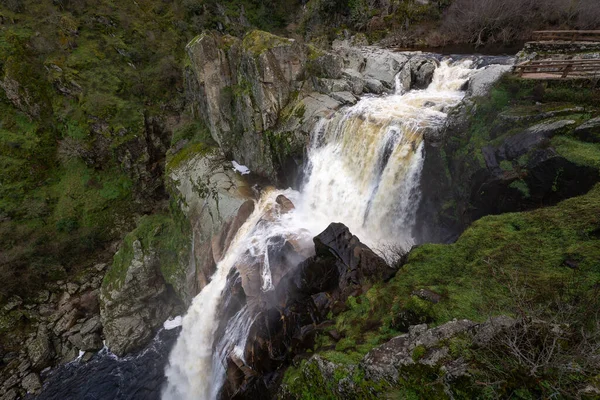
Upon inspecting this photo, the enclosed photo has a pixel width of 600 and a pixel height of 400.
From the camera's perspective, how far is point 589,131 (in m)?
9.54

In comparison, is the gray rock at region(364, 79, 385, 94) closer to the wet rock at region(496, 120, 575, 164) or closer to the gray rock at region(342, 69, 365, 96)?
the gray rock at region(342, 69, 365, 96)

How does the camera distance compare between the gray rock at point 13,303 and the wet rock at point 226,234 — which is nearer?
the wet rock at point 226,234

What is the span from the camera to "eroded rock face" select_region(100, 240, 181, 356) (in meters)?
21.8

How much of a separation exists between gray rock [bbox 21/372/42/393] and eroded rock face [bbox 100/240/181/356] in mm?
4569

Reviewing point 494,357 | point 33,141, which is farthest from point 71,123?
point 494,357

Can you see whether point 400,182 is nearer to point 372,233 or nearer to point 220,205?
point 372,233

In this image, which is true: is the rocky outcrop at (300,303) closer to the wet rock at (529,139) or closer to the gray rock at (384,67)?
the wet rock at (529,139)

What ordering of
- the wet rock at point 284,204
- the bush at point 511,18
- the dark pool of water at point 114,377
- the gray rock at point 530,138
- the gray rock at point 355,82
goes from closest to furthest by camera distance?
the gray rock at point 530,138 < the dark pool of water at point 114,377 < the wet rock at point 284,204 < the gray rock at point 355,82 < the bush at point 511,18

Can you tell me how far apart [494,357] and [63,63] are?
4729 cm

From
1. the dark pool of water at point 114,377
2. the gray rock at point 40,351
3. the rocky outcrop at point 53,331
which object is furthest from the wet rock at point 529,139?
the gray rock at point 40,351

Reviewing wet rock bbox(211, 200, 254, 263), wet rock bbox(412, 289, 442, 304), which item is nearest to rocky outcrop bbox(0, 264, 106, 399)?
wet rock bbox(211, 200, 254, 263)

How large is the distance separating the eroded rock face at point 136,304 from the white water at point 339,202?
452cm

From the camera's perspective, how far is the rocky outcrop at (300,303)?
1016 cm

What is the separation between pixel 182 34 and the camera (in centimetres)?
4525
